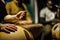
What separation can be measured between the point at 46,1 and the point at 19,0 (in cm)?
53

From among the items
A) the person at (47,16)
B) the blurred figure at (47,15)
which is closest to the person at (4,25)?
the person at (47,16)

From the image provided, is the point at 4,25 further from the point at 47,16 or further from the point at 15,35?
the point at 47,16

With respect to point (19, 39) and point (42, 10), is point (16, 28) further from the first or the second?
point (42, 10)

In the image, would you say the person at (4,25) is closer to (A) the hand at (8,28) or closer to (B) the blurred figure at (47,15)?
(A) the hand at (8,28)

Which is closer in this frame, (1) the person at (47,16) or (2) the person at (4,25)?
(2) the person at (4,25)

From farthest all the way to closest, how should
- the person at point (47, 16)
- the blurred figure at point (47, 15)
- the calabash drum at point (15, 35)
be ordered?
the blurred figure at point (47, 15), the person at point (47, 16), the calabash drum at point (15, 35)

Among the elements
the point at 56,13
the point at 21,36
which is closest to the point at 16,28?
the point at 21,36

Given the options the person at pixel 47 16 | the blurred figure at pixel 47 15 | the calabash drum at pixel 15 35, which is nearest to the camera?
the calabash drum at pixel 15 35

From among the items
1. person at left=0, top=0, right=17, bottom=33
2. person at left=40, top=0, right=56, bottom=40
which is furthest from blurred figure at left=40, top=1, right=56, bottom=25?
person at left=0, top=0, right=17, bottom=33

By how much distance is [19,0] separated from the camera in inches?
39.0

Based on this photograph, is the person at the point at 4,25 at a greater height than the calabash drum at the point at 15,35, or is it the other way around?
the person at the point at 4,25

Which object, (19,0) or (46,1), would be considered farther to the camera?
(46,1)

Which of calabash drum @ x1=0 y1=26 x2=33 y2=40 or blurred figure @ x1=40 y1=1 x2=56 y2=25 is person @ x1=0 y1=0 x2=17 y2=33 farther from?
blurred figure @ x1=40 y1=1 x2=56 y2=25

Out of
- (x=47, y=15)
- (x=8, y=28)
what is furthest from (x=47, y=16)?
(x=8, y=28)
